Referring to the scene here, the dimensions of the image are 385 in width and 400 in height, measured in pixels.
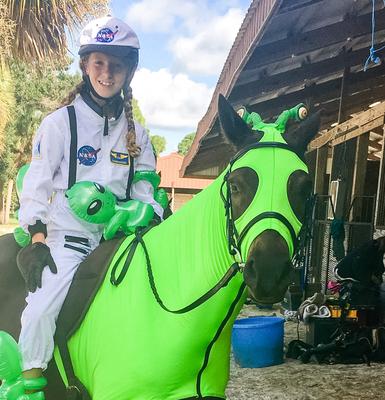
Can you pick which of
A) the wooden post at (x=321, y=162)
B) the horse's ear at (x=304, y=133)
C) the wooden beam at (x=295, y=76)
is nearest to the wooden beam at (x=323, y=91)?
the wooden beam at (x=295, y=76)

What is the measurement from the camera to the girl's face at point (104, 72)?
2.73 meters

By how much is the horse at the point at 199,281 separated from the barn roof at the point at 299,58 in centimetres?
206

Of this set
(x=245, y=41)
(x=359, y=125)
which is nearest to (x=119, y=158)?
(x=245, y=41)

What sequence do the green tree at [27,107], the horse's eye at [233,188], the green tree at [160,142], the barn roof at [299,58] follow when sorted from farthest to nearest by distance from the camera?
the green tree at [160,142], the green tree at [27,107], the barn roof at [299,58], the horse's eye at [233,188]

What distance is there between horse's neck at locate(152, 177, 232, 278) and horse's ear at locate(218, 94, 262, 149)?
0.59 ft

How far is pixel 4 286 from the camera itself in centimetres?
267

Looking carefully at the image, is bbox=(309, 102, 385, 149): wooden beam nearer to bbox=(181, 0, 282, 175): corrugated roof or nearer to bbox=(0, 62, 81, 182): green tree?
bbox=(181, 0, 282, 175): corrugated roof

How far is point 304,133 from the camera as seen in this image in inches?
83.8

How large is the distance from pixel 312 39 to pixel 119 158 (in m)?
4.12

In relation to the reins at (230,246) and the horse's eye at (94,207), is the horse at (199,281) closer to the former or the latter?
the reins at (230,246)

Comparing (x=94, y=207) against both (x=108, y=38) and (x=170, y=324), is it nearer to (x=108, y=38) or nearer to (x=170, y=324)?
(x=170, y=324)

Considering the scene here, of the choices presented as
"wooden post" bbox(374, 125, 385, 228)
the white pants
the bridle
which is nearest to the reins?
the bridle

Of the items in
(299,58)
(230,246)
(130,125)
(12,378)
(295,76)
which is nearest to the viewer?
(230,246)

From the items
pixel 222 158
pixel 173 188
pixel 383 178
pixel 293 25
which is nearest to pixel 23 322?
pixel 293 25
